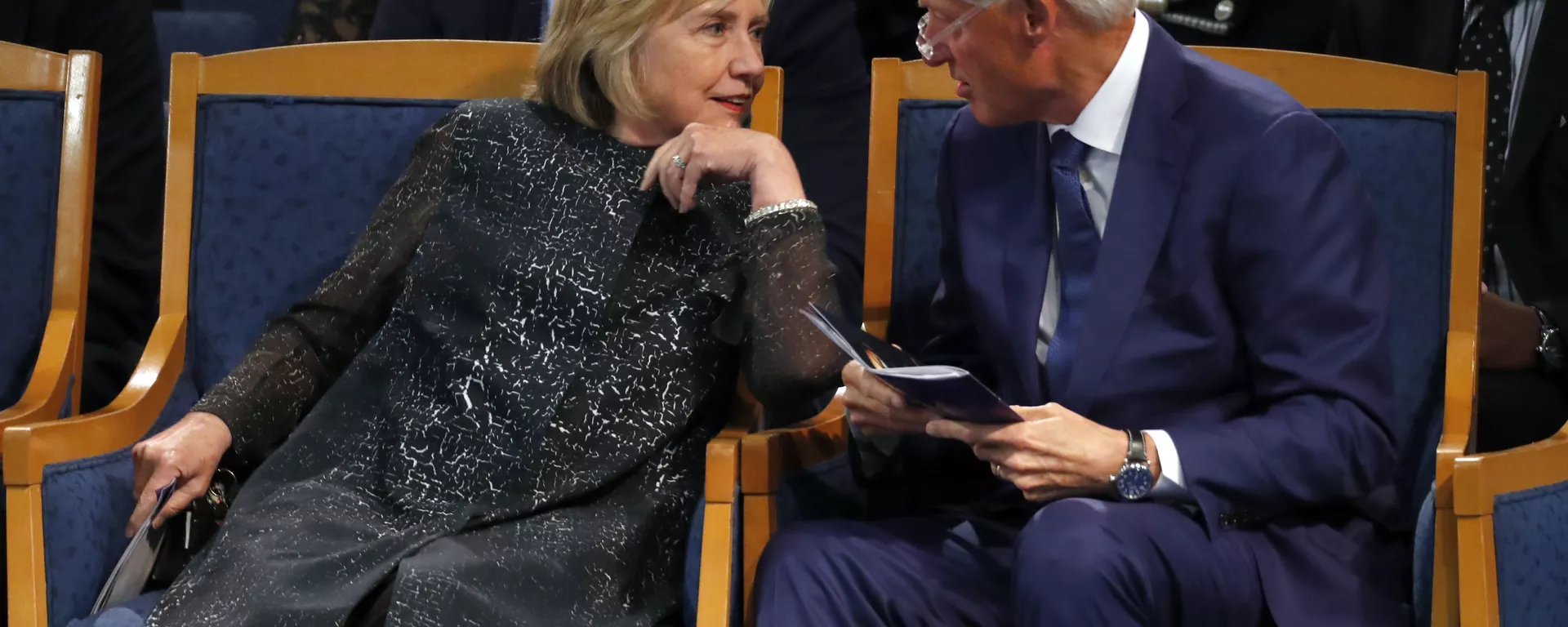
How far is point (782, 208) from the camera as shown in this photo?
6.17 feet

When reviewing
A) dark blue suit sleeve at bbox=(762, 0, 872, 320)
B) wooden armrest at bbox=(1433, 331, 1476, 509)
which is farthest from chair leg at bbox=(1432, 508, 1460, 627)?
dark blue suit sleeve at bbox=(762, 0, 872, 320)

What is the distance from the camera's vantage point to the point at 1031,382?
1846 mm

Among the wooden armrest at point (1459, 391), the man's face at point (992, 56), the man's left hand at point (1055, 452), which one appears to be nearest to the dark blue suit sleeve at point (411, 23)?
the man's face at point (992, 56)

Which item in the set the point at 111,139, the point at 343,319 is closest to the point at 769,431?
the point at 343,319

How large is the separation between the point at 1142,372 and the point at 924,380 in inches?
13.1

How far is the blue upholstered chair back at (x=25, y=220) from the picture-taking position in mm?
2266

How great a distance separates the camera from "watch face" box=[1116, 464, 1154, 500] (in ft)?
5.47

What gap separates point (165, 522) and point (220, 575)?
0.17 meters

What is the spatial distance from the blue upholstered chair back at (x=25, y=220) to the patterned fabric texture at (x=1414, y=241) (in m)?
1.67

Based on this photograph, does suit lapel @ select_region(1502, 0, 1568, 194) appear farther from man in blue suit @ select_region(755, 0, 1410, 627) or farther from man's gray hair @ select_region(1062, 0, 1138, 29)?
man's gray hair @ select_region(1062, 0, 1138, 29)

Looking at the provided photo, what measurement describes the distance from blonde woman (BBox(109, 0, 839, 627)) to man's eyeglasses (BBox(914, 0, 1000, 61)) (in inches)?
8.4

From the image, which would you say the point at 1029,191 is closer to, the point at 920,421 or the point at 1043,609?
the point at 920,421

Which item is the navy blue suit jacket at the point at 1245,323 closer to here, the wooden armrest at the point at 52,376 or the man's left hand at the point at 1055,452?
the man's left hand at the point at 1055,452

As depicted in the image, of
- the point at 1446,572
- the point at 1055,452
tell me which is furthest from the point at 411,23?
the point at 1446,572
